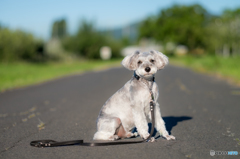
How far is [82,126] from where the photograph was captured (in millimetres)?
6973

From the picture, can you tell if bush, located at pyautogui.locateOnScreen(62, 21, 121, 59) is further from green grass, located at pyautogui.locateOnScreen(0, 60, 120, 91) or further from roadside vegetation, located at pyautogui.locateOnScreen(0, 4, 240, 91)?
green grass, located at pyautogui.locateOnScreen(0, 60, 120, 91)

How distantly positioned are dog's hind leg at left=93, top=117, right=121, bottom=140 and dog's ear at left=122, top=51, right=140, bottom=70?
816 millimetres

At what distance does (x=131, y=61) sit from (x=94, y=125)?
2401 millimetres

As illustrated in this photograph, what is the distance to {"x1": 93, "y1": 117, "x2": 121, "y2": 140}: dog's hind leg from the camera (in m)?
5.20

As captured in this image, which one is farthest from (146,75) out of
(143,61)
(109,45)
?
(109,45)

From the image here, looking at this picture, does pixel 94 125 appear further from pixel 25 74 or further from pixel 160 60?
pixel 25 74

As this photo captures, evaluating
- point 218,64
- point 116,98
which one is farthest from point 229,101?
point 218,64

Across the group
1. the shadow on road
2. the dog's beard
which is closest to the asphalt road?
the shadow on road

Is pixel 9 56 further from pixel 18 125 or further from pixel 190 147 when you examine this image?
pixel 190 147

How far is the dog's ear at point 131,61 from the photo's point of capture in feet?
16.7

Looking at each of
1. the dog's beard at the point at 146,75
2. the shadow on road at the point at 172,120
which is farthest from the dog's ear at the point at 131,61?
the shadow on road at the point at 172,120

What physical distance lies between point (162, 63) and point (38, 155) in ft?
7.15

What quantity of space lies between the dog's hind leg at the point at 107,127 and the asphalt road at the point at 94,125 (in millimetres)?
220

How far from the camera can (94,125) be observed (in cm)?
706
